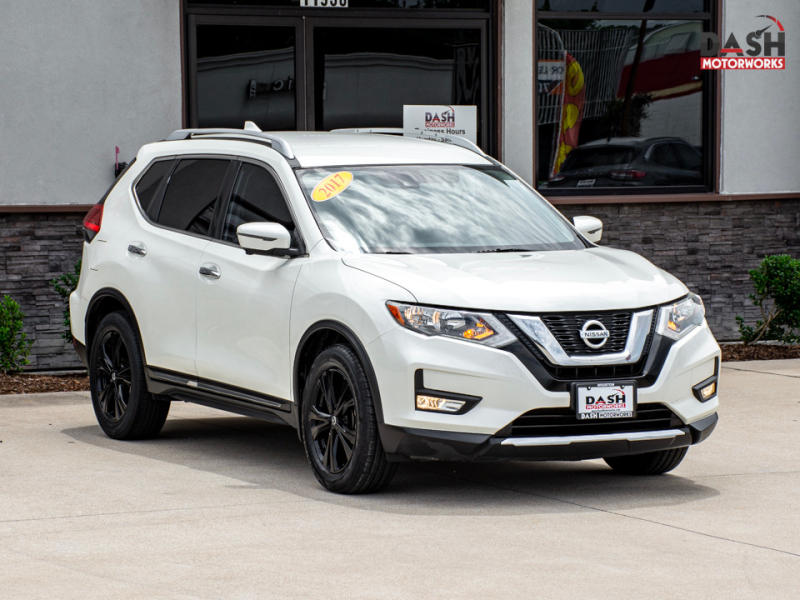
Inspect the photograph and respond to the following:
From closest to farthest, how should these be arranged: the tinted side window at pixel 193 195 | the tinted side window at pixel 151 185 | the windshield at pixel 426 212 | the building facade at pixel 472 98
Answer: the windshield at pixel 426 212, the tinted side window at pixel 193 195, the tinted side window at pixel 151 185, the building facade at pixel 472 98

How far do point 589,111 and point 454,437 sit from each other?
25.8 feet

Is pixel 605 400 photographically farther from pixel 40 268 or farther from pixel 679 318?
pixel 40 268

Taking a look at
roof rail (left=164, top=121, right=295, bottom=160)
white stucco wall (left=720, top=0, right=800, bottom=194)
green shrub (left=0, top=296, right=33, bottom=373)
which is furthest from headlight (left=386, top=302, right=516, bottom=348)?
white stucco wall (left=720, top=0, right=800, bottom=194)

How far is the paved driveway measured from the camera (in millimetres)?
5129

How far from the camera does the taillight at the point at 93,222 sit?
9062 mm

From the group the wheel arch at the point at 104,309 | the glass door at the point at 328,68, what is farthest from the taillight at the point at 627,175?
the wheel arch at the point at 104,309

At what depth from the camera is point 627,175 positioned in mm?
13773

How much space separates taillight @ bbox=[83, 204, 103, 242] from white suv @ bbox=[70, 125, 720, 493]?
0.11 meters

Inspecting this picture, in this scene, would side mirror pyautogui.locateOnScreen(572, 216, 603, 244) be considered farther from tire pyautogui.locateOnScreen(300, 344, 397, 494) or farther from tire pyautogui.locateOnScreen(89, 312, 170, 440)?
tire pyautogui.locateOnScreen(89, 312, 170, 440)

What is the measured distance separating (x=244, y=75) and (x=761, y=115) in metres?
5.37

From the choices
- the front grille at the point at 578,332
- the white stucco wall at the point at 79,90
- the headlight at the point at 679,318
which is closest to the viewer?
the front grille at the point at 578,332

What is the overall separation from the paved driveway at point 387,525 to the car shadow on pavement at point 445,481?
2cm

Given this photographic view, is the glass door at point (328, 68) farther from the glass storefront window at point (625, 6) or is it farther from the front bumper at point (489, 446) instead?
the front bumper at point (489, 446)

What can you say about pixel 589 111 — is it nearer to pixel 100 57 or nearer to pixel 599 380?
pixel 100 57
